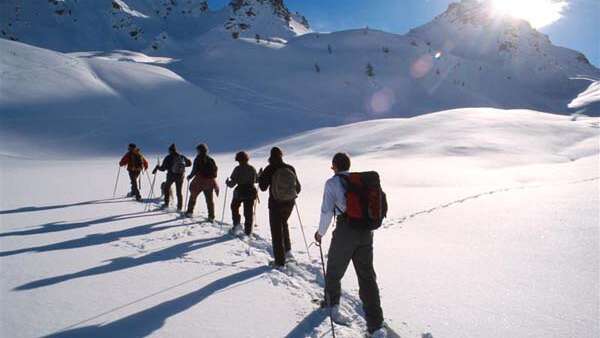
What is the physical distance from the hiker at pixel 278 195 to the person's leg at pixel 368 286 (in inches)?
88.5

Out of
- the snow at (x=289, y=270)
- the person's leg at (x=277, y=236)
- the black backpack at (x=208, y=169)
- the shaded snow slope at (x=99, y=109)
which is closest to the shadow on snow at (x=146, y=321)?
the snow at (x=289, y=270)

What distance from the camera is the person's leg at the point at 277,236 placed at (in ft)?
22.0

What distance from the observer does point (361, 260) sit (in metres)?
4.70

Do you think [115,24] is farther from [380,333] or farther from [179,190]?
[380,333]

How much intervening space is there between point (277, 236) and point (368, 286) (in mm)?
2399

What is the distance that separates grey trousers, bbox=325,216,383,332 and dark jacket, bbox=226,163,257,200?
3.85 metres

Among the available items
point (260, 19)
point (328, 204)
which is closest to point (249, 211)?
point (328, 204)

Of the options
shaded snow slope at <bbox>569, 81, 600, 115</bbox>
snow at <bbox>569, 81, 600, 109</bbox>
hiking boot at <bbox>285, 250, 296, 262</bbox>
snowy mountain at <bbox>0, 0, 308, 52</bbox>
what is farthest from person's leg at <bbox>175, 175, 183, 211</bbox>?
snow at <bbox>569, 81, 600, 109</bbox>

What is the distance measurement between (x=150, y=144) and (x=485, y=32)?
17333 centimetres

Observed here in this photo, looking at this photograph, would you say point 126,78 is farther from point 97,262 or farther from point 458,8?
point 458,8

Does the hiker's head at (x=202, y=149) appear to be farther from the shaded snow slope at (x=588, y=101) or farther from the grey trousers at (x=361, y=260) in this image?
the shaded snow slope at (x=588, y=101)

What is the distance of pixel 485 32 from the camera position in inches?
6658

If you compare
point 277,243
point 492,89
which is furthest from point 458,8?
point 277,243

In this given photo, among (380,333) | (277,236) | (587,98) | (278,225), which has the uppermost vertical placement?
(587,98)
